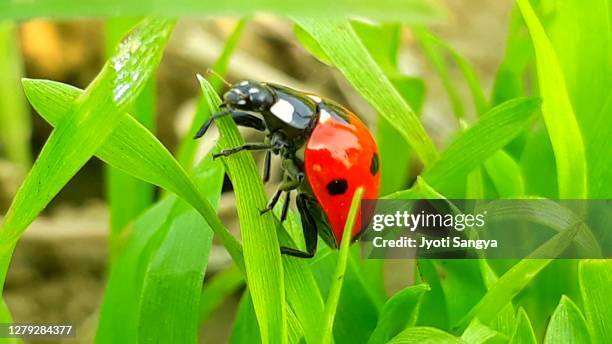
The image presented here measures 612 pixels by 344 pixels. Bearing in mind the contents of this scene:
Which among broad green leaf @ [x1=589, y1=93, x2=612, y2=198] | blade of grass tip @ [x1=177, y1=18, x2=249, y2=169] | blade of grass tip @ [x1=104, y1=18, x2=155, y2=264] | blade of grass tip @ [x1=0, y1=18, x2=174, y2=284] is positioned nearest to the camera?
blade of grass tip @ [x1=0, y1=18, x2=174, y2=284]

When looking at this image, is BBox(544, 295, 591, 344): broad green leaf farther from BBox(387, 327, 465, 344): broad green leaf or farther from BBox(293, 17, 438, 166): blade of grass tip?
BBox(293, 17, 438, 166): blade of grass tip

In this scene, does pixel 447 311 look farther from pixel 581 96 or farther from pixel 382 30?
pixel 382 30

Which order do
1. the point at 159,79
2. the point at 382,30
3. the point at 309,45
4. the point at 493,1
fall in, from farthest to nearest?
1. the point at 493,1
2. the point at 159,79
3. the point at 382,30
4. the point at 309,45

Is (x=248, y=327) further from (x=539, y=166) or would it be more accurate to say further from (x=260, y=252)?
(x=539, y=166)

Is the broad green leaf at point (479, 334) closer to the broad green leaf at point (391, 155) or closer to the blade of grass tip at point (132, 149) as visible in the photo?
the blade of grass tip at point (132, 149)

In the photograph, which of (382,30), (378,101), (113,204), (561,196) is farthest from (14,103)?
(561,196)

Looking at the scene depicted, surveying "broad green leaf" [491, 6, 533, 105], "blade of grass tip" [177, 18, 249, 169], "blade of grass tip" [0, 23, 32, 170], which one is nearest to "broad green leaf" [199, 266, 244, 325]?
"blade of grass tip" [177, 18, 249, 169]
